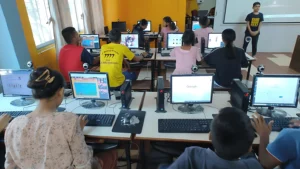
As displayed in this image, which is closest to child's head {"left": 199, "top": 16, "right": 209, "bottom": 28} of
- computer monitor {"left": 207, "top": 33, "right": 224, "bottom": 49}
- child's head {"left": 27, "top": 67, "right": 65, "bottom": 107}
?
computer monitor {"left": 207, "top": 33, "right": 224, "bottom": 49}

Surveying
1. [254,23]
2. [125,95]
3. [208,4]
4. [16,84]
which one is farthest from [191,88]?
[208,4]

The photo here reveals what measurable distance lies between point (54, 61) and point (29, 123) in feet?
9.77

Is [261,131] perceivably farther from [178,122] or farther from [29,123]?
[29,123]

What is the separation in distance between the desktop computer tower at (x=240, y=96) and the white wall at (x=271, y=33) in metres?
5.12

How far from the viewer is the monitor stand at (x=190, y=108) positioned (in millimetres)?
1927

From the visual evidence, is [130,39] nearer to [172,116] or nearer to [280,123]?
[172,116]

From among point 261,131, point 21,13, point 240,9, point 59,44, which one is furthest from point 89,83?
point 240,9

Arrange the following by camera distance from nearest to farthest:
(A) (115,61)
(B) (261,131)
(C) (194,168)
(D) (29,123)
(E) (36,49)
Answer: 1. (C) (194,168)
2. (D) (29,123)
3. (B) (261,131)
4. (A) (115,61)
5. (E) (36,49)

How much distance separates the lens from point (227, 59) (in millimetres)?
2900

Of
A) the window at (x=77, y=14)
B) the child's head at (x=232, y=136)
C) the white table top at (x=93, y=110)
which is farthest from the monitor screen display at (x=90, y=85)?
the window at (x=77, y=14)

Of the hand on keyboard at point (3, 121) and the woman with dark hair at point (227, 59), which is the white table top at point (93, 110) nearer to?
the hand on keyboard at point (3, 121)

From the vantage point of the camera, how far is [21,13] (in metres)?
2.84

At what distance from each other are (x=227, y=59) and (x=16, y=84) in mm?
2690

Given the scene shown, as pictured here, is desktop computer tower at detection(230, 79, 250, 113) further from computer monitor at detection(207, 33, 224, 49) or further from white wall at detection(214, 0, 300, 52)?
white wall at detection(214, 0, 300, 52)
